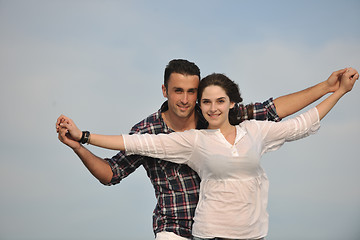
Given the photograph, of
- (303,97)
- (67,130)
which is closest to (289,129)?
(303,97)

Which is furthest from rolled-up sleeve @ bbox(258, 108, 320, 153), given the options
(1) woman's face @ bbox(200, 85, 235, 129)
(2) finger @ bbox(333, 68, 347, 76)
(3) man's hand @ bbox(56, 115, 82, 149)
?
(3) man's hand @ bbox(56, 115, 82, 149)

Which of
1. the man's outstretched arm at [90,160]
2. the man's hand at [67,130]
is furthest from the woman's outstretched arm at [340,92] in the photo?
the man's hand at [67,130]

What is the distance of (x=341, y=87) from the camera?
394 cm

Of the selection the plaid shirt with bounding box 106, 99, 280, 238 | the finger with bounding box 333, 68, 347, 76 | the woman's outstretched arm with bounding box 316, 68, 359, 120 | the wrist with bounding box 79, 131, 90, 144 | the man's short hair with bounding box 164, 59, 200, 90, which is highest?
the man's short hair with bounding box 164, 59, 200, 90

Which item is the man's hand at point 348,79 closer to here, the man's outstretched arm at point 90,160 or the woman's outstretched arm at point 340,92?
the woman's outstretched arm at point 340,92

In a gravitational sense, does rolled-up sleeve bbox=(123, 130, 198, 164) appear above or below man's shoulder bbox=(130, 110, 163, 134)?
below

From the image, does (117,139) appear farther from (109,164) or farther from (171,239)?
(171,239)

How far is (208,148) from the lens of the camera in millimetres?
3475

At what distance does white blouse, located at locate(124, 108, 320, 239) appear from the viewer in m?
3.37

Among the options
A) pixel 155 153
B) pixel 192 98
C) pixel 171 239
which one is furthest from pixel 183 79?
pixel 171 239

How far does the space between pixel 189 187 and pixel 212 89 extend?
33.5 inches

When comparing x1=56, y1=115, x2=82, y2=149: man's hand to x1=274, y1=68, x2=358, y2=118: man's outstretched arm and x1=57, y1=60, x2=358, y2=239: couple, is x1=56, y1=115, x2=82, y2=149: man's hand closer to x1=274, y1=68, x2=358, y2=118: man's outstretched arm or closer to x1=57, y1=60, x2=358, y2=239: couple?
x1=57, y1=60, x2=358, y2=239: couple

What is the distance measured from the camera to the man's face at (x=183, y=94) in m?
3.82

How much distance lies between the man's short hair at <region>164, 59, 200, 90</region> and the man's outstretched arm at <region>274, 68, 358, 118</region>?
805 millimetres
